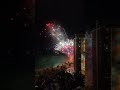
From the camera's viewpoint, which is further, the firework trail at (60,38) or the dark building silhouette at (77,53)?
the firework trail at (60,38)

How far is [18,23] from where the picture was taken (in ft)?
12.1

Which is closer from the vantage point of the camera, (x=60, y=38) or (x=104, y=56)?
(x=104, y=56)

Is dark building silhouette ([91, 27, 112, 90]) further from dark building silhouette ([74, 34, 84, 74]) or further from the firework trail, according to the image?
the firework trail

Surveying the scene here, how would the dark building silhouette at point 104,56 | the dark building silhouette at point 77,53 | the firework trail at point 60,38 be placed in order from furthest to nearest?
the firework trail at point 60,38 < the dark building silhouette at point 77,53 < the dark building silhouette at point 104,56

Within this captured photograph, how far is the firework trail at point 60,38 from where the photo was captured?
24.5 meters

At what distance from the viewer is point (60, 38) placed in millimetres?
27484

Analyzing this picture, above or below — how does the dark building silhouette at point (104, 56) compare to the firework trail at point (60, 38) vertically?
below

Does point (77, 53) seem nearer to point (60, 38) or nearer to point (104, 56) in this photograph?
point (104, 56)

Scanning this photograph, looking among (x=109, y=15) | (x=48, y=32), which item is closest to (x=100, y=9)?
(x=109, y=15)

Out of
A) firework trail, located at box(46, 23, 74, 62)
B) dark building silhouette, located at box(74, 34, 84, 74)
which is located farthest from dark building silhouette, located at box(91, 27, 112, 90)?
firework trail, located at box(46, 23, 74, 62)

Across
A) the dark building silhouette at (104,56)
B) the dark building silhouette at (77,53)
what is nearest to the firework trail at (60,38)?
the dark building silhouette at (77,53)

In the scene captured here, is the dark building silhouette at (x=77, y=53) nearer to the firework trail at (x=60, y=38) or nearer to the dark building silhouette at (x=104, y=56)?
the firework trail at (x=60, y=38)

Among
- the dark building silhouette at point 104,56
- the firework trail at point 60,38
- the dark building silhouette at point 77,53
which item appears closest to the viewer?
the dark building silhouette at point 104,56

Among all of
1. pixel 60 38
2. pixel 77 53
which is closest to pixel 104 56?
pixel 77 53
